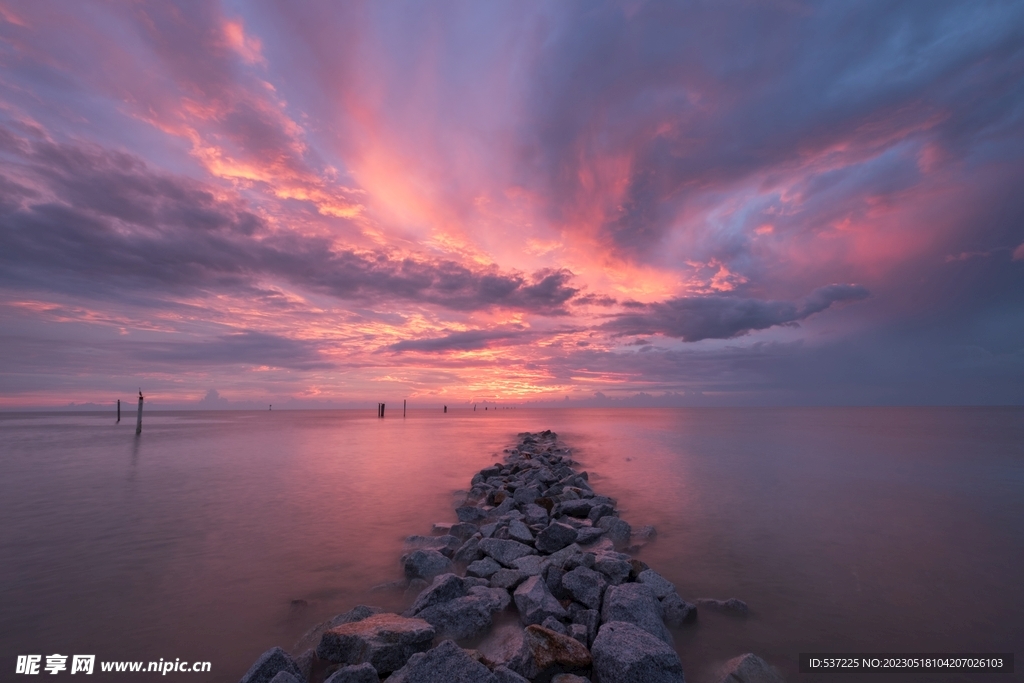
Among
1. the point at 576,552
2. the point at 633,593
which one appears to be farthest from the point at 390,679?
the point at 576,552

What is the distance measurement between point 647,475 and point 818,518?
7257mm

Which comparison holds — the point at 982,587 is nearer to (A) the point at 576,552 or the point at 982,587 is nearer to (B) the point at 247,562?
(A) the point at 576,552

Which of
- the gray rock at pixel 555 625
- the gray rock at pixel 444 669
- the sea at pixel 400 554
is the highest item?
the gray rock at pixel 444 669

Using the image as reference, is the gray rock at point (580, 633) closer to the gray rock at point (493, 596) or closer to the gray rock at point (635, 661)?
the gray rock at point (635, 661)

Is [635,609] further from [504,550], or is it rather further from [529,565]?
[504,550]

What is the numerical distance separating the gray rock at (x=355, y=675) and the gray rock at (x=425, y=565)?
3.13 m

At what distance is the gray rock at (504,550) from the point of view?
7.19m

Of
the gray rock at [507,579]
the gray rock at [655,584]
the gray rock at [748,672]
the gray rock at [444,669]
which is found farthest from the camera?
the gray rock at [507,579]

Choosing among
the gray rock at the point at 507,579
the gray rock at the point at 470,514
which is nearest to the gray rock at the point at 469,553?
the gray rock at the point at 507,579

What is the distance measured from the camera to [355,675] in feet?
12.4

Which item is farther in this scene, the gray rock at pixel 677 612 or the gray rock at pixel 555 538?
the gray rock at pixel 555 538

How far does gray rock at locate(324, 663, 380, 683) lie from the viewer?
12.3 feet

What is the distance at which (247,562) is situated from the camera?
7.73 meters

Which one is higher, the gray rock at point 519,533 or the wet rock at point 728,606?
the gray rock at point 519,533
